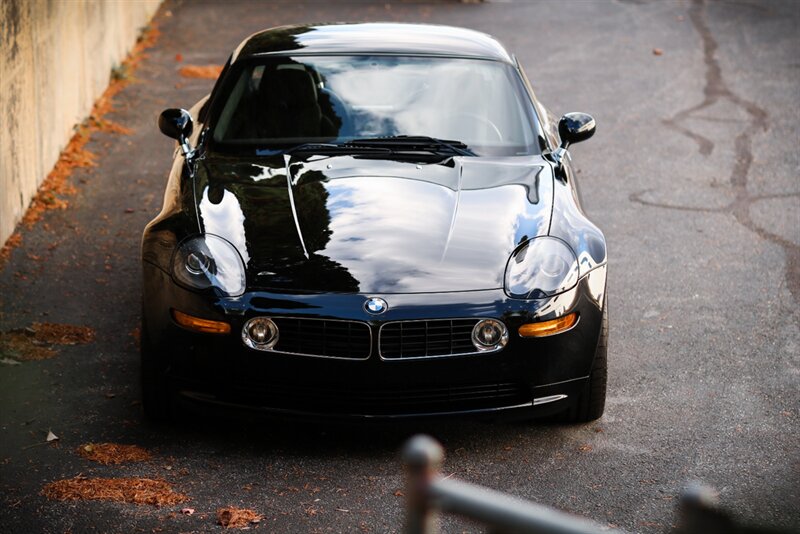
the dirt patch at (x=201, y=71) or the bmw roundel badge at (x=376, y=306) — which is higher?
the bmw roundel badge at (x=376, y=306)

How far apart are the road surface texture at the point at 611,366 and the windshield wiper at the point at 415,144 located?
1.38m

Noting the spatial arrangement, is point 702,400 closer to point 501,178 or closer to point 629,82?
point 501,178

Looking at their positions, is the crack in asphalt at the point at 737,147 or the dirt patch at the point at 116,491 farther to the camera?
the crack in asphalt at the point at 737,147

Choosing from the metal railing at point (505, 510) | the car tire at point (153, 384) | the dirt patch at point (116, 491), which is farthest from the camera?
the car tire at point (153, 384)

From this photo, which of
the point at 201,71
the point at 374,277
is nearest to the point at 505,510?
the point at 374,277

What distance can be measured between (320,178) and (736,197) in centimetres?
457

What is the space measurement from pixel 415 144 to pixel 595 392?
165 cm

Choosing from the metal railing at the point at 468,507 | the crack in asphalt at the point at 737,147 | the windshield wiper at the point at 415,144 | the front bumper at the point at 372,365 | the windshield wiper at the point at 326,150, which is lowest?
the crack in asphalt at the point at 737,147

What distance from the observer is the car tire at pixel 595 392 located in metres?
5.14

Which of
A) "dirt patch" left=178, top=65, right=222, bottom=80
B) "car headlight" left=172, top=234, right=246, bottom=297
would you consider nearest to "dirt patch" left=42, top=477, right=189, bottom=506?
"car headlight" left=172, top=234, right=246, bottom=297

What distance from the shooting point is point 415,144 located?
6008 mm

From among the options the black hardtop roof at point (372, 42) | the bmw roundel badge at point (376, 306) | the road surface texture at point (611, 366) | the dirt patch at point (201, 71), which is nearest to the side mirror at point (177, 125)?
the black hardtop roof at point (372, 42)

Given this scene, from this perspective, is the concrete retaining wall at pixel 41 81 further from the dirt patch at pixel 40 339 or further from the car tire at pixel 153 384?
the car tire at pixel 153 384

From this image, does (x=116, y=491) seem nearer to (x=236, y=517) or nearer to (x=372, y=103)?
(x=236, y=517)
